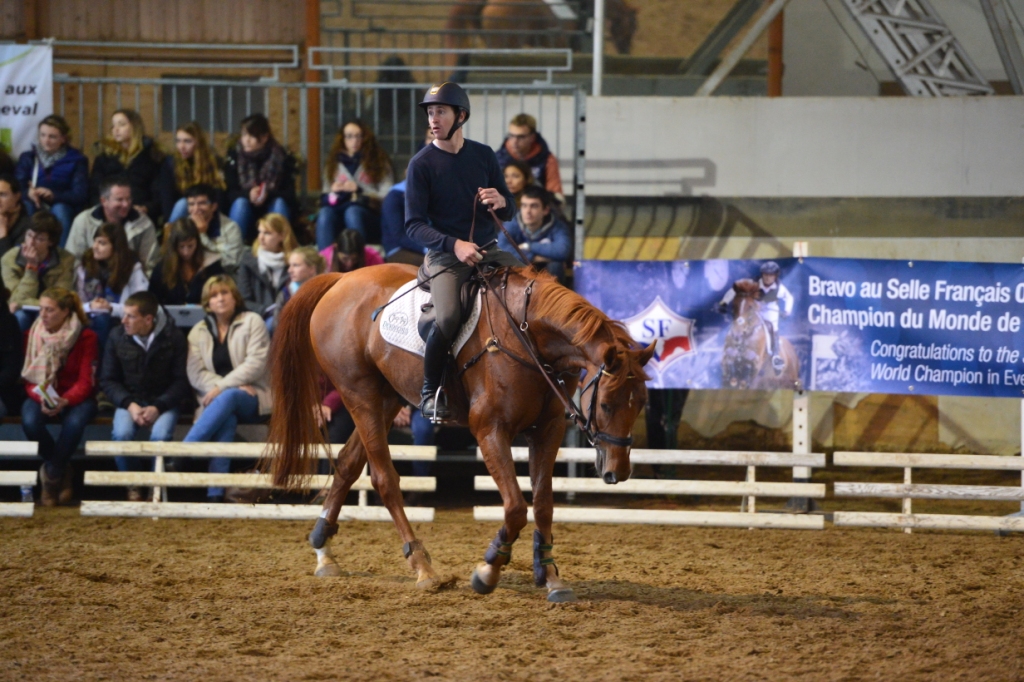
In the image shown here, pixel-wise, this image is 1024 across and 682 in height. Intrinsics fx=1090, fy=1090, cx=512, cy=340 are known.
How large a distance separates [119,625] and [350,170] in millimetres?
5745

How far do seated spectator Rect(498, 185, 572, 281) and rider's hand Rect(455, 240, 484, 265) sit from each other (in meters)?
3.14

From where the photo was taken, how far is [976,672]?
452 centimetres

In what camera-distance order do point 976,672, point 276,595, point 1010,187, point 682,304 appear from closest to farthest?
point 976,672 → point 276,595 → point 682,304 → point 1010,187

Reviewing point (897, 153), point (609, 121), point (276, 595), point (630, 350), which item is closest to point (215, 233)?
point (609, 121)

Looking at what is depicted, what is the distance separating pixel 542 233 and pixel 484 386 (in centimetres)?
346

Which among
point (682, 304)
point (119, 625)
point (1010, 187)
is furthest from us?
point (1010, 187)

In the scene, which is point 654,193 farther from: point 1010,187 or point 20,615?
point 20,615

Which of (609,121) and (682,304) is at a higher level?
(609,121)

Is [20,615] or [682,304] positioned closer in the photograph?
[20,615]

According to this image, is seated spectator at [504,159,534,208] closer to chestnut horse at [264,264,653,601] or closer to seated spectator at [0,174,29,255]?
chestnut horse at [264,264,653,601]

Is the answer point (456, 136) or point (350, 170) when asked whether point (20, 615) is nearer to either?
point (456, 136)

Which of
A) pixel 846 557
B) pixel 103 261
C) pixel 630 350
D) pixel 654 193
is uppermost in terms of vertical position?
pixel 654 193

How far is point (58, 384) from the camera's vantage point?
29.9 feet

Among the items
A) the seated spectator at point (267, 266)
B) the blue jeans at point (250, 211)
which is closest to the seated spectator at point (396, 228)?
the seated spectator at point (267, 266)
